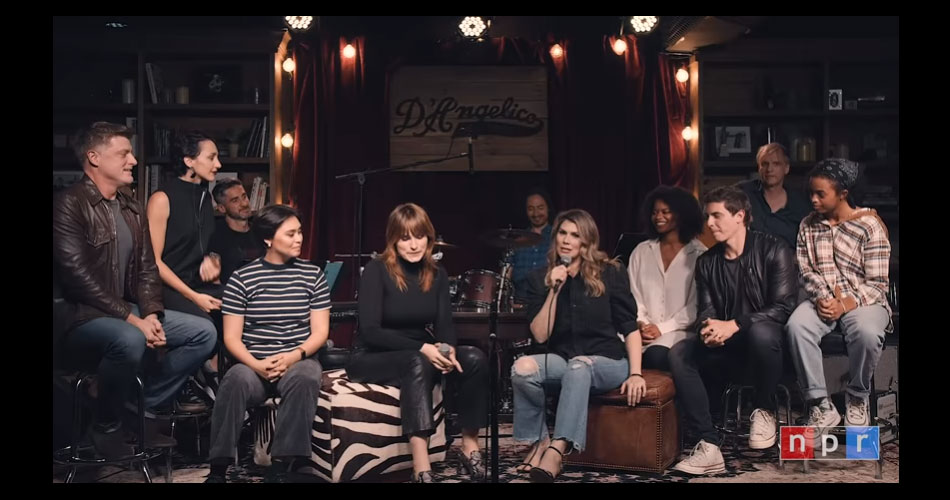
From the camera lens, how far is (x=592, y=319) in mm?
4246

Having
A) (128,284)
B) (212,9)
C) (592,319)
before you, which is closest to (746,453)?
(592,319)

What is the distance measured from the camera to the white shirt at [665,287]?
471 centimetres

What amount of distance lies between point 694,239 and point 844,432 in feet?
3.84

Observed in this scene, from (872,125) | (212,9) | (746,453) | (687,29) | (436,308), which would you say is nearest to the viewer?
(436,308)

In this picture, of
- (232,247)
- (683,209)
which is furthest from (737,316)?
(232,247)

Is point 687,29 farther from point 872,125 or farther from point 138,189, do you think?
A: point 138,189

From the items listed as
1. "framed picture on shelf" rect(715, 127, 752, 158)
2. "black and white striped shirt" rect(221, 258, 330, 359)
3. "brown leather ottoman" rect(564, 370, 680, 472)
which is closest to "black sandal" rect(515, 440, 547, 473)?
"brown leather ottoman" rect(564, 370, 680, 472)

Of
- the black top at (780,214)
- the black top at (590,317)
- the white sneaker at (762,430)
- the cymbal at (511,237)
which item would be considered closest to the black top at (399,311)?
the cymbal at (511,237)

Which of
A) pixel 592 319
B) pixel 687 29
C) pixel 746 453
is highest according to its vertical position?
pixel 687 29

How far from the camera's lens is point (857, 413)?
4348 millimetres

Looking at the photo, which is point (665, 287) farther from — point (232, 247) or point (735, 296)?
point (232, 247)

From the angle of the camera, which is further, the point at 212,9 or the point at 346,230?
the point at 346,230

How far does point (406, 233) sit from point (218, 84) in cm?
329

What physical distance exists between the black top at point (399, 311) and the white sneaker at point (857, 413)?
5.91ft
